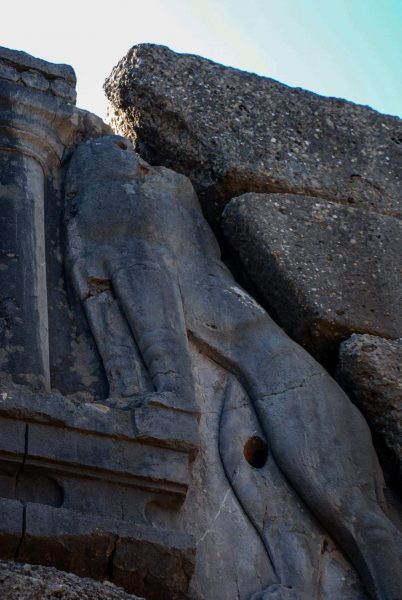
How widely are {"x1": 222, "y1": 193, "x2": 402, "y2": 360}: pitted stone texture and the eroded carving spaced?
171mm

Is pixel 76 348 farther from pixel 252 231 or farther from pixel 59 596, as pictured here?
pixel 59 596

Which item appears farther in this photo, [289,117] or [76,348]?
[289,117]

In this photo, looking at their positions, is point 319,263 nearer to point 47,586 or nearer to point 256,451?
point 256,451

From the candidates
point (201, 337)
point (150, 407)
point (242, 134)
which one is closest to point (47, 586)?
point (150, 407)

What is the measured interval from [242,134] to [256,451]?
1.70 metres

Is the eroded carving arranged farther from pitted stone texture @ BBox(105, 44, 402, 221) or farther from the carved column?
pitted stone texture @ BBox(105, 44, 402, 221)

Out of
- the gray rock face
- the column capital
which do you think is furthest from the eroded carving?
the column capital

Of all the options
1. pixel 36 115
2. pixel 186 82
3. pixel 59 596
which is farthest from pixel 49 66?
pixel 59 596

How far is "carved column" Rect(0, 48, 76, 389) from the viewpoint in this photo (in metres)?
5.43

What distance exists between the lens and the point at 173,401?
5371 mm

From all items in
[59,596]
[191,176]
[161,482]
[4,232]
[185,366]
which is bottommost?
[59,596]

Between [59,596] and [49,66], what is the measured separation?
2.74 m

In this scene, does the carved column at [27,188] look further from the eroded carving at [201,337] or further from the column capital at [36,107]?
the eroded carving at [201,337]

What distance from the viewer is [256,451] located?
5617mm
